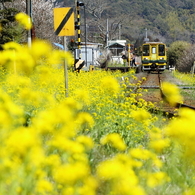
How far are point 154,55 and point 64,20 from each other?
2205 centimetres

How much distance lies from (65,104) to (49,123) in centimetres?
32

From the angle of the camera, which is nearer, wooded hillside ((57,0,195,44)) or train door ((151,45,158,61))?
train door ((151,45,158,61))

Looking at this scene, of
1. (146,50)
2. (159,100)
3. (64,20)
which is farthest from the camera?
(146,50)

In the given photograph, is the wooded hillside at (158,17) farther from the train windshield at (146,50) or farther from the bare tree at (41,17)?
the train windshield at (146,50)

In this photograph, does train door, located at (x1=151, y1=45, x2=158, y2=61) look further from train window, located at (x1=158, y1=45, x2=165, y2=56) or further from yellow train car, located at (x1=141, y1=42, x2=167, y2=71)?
train window, located at (x1=158, y1=45, x2=165, y2=56)

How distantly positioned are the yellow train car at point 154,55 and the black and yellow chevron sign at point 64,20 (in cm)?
2174

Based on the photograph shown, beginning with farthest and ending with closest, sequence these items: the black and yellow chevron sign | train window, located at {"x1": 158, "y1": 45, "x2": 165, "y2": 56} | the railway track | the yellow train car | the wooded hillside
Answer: the wooded hillside, train window, located at {"x1": 158, "y1": 45, "x2": 165, "y2": 56}, the yellow train car, the black and yellow chevron sign, the railway track

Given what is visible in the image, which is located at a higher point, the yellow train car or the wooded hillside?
the wooded hillside

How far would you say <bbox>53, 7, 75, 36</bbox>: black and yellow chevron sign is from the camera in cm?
655

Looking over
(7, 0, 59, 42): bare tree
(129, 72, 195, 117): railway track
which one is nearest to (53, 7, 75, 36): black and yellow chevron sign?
(129, 72, 195, 117): railway track

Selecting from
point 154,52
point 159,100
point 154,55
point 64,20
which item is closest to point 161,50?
point 154,52

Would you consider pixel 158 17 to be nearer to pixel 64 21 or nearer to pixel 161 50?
pixel 161 50

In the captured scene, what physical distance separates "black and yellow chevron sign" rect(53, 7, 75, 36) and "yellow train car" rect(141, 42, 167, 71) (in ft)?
71.3

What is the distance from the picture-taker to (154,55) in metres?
28.0
